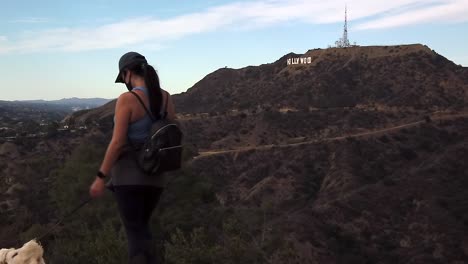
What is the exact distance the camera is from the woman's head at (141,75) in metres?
3.17

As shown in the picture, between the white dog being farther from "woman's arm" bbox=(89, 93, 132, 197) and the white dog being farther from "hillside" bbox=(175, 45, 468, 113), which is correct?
"hillside" bbox=(175, 45, 468, 113)

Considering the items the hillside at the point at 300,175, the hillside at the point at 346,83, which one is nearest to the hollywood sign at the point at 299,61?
the hillside at the point at 346,83

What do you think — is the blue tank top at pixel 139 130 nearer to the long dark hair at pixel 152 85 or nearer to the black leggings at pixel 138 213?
the long dark hair at pixel 152 85

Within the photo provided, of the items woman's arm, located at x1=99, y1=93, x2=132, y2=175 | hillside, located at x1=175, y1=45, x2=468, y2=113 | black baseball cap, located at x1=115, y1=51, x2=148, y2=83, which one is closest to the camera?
woman's arm, located at x1=99, y1=93, x2=132, y2=175

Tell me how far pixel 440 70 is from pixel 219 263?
235 ft

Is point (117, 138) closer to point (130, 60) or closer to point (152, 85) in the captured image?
point (152, 85)

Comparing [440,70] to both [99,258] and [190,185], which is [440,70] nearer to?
[190,185]

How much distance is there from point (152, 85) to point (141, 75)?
0.13m

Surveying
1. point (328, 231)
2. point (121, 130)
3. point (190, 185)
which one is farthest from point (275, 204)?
point (121, 130)

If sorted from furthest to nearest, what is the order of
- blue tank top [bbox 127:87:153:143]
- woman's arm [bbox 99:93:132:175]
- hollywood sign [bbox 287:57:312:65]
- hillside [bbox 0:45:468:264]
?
hollywood sign [bbox 287:57:312:65] → hillside [bbox 0:45:468:264] → blue tank top [bbox 127:87:153:143] → woman's arm [bbox 99:93:132:175]

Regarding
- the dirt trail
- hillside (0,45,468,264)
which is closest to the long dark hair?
hillside (0,45,468,264)

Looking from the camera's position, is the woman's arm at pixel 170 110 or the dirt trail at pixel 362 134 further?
the dirt trail at pixel 362 134

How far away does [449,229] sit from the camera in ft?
104

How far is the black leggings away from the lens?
3.15 meters
